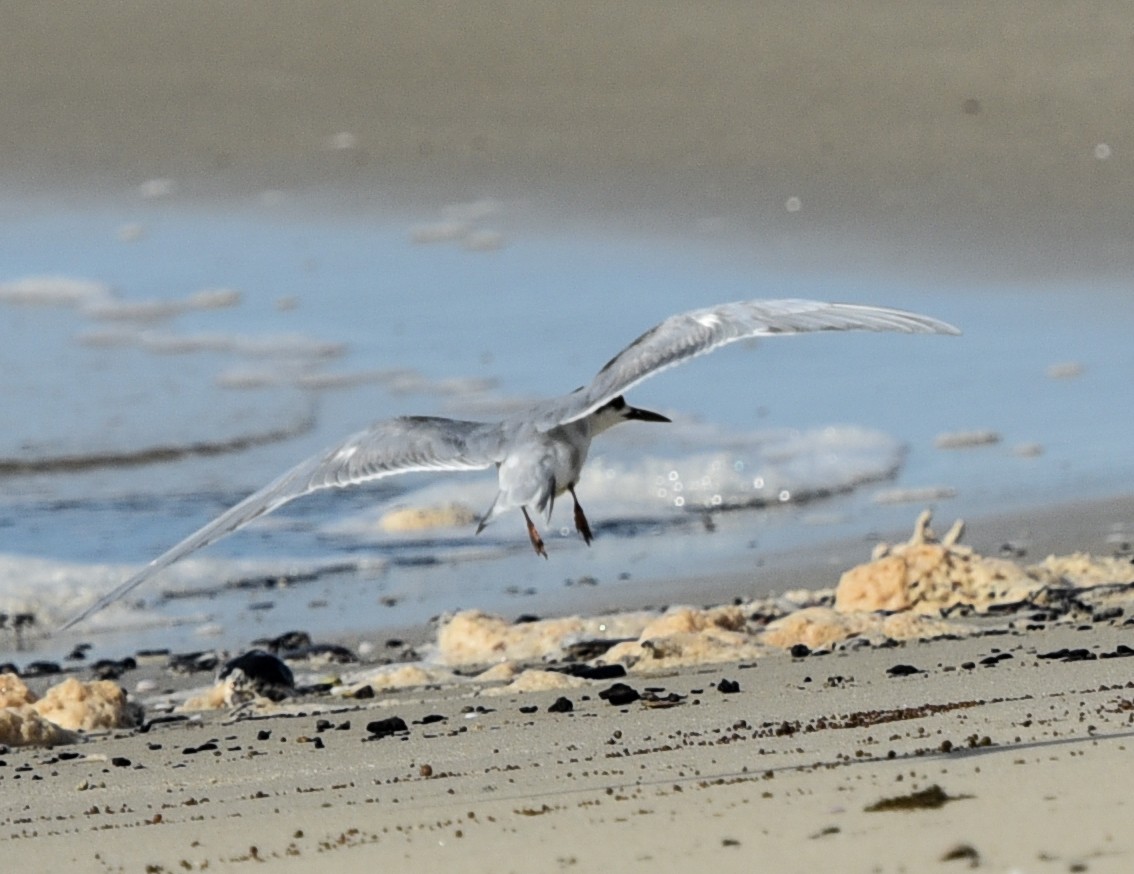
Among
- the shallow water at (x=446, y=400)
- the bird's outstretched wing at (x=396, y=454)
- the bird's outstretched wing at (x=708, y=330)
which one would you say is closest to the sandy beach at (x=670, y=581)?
the shallow water at (x=446, y=400)

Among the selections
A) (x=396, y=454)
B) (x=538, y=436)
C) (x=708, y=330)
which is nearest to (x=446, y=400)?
(x=396, y=454)

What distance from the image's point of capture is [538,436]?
5859 mm

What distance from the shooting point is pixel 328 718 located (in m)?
6.68

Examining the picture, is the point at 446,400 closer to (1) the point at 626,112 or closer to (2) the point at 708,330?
(1) the point at 626,112

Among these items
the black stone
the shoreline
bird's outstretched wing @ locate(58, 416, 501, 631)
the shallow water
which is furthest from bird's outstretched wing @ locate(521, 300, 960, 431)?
the shallow water

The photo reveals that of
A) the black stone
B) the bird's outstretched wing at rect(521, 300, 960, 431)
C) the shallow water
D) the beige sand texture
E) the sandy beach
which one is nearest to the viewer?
the sandy beach

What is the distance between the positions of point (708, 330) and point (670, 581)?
3626 millimetres

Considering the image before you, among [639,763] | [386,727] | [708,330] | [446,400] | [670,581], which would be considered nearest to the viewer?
[639,763]

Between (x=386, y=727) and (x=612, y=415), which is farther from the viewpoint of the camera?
(x=612, y=415)

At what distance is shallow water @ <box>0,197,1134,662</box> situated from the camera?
9.76 meters

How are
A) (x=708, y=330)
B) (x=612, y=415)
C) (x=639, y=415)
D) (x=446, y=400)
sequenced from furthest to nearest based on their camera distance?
(x=446, y=400) < (x=639, y=415) < (x=612, y=415) < (x=708, y=330)

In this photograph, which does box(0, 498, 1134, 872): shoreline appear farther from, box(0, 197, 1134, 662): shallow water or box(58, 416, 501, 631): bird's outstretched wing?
box(0, 197, 1134, 662): shallow water

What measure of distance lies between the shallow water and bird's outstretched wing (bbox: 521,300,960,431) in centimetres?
328

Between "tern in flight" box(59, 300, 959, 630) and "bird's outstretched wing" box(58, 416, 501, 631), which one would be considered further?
"bird's outstretched wing" box(58, 416, 501, 631)
